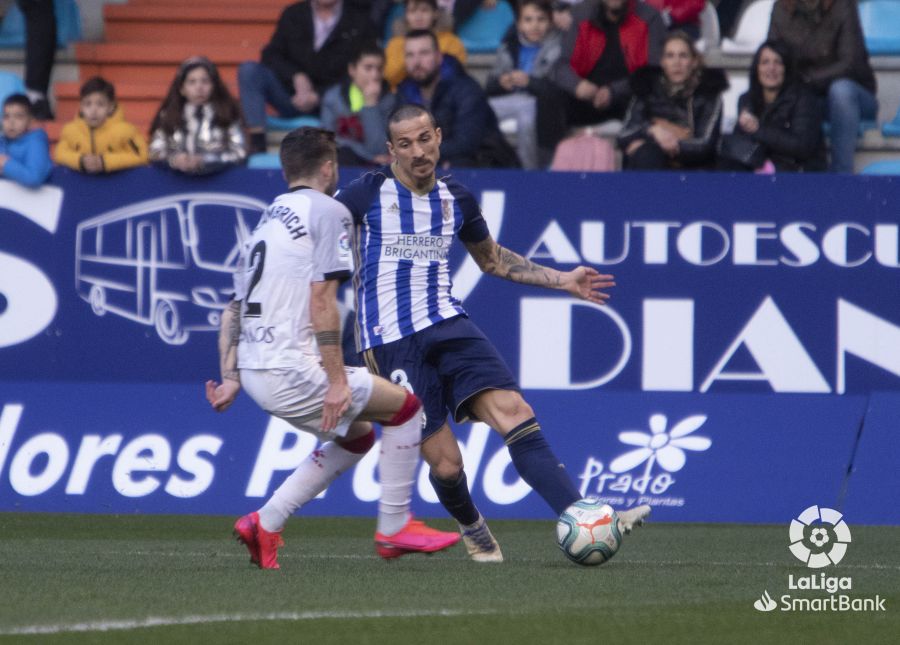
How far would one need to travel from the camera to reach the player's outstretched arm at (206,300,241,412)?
6621 millimetres

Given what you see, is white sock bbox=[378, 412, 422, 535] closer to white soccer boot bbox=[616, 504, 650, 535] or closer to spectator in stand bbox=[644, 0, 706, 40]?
white soccer boot bbox=[616, 504, 650, 535]

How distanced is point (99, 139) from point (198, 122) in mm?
672

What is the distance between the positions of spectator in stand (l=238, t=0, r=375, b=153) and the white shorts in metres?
6.28

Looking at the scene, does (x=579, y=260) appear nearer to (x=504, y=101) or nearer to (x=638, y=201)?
(x=638, y=201)

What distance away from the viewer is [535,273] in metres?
7.27

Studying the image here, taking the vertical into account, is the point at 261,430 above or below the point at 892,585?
below

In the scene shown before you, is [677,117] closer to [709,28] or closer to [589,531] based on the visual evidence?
[709,28]

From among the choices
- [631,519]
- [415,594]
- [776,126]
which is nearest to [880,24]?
[776,126]

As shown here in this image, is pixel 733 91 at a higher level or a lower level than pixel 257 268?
lower

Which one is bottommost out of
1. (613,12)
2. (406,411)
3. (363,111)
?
(406,411)

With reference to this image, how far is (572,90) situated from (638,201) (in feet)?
4.58

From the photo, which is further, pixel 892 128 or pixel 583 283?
pixel 892 128

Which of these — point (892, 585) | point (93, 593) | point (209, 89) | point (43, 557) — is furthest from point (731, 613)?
point (209, 89)

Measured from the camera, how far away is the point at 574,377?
36.7ft
